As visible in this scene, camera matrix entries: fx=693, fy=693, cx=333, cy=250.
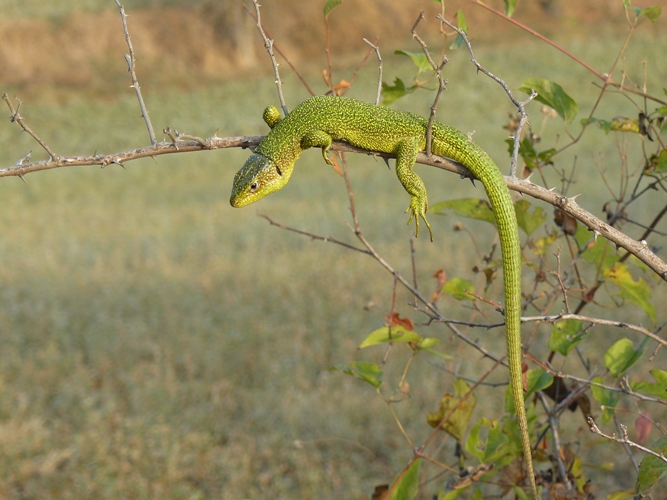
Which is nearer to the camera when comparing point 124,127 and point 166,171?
point 166,171

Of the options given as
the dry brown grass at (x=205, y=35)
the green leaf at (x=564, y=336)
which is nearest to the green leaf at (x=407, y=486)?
the green leaf at (x=564, y=336)

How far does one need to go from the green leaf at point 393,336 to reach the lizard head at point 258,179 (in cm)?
59

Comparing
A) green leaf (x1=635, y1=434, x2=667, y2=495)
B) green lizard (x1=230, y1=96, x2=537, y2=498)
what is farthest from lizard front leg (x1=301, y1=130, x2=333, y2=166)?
green leaf (x1=635, y1=434, x2=667, y2=495)

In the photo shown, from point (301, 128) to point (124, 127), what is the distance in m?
22.2

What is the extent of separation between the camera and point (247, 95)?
2570 centimetres

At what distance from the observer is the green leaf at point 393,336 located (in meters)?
2.16

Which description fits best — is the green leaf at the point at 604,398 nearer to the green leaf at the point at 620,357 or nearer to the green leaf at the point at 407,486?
the green leaf at the point at 620,357

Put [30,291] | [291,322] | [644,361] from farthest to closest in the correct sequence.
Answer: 1. [30,291]
2. [291,322]
3. [644,361]

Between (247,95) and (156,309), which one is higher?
(247,95)

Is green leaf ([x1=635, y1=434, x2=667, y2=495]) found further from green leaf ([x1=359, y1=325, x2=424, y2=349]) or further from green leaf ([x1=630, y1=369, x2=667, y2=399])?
green leaf ([x1=359, y1=325, x2=424, y2=349])

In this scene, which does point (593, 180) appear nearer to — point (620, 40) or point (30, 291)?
point (30, 291)

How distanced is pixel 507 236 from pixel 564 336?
60 cm

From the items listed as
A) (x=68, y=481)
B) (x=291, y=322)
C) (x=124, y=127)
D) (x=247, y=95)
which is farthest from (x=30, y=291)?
(x=247, y=95)

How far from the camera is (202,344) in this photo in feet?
23.1
